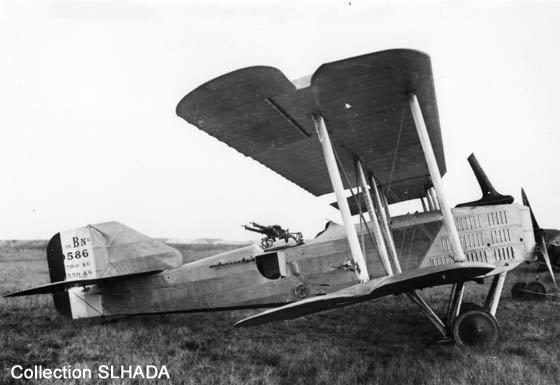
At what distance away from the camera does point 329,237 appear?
5.85m

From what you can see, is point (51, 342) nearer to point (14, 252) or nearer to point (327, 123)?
point (327, 123)

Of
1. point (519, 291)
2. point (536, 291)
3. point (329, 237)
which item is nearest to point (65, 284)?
point (329, 237)

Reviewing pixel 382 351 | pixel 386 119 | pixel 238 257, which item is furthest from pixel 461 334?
pixel 238 257

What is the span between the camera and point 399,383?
151 inches

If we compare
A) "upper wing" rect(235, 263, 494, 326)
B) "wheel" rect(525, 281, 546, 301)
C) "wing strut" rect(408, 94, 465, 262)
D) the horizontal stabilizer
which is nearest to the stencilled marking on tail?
the horizontal stabilizer

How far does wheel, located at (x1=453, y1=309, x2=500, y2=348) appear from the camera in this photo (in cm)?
455

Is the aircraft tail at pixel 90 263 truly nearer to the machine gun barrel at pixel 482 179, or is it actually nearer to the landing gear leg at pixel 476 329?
the landing gear leg at pixel 476 329

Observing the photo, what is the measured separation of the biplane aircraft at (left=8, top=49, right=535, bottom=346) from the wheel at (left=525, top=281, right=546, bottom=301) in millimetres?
3669

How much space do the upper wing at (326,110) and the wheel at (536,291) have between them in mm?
3815

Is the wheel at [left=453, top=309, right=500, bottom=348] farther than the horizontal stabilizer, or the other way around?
the horizontal stabilizer

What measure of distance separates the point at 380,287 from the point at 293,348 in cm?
197

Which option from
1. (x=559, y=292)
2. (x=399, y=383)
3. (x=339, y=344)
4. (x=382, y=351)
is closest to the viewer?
(x=399, y=383)

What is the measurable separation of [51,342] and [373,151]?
5.15 meters

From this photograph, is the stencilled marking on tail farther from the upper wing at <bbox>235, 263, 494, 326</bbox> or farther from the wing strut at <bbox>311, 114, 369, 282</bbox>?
the wing strut at <bbox>311, 114, 369, 282</bbox>
